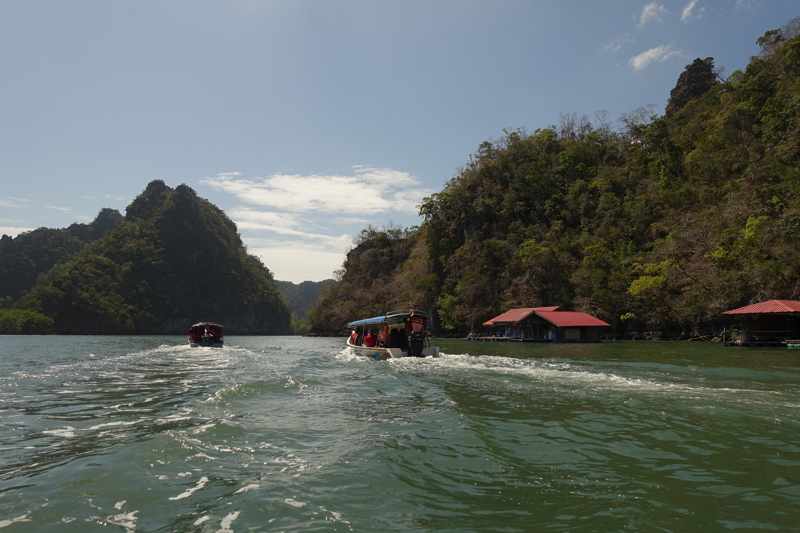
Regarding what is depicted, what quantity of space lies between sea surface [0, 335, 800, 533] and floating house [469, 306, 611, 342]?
28.6m

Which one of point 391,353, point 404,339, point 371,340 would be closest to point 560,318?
point 371,340

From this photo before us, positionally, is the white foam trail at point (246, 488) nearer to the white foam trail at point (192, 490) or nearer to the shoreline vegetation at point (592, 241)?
the white foam trail at point (192, 490)

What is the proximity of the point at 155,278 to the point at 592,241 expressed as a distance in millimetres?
110097

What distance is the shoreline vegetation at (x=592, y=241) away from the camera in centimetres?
3384

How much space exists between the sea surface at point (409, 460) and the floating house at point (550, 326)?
1126 inches

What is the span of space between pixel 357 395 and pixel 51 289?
329ft

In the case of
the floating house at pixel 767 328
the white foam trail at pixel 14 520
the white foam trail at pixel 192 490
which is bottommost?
the white foam trail at pixel 14 520

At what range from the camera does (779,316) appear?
92.3 feet

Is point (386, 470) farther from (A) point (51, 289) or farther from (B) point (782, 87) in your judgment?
(A) point (51, 289)

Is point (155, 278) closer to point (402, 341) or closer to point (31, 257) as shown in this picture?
point (31, 257)

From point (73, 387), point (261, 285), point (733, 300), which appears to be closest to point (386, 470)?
point (73, 387)

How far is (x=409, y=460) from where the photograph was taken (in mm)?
5230

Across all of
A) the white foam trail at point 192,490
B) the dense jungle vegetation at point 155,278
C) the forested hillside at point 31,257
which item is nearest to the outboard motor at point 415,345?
the white foam trail at point 192,490

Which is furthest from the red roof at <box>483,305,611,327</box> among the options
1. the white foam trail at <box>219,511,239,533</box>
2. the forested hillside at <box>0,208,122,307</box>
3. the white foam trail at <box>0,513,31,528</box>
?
the forested hillside at <box>0,208,122,307</box>
